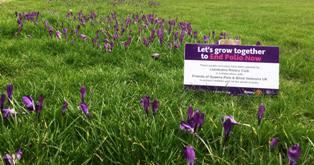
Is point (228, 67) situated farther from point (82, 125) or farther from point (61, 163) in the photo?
point (61, 163)

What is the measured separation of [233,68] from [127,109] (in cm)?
136

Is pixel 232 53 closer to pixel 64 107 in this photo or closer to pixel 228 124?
pixel 228 124

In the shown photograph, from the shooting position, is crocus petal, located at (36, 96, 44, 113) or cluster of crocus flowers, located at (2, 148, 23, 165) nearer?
cluster of crocus flowers, located at (2, 148, 23, 165)

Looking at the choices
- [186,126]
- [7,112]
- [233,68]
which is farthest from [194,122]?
[233,68]

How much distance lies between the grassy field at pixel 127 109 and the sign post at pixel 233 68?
0.44ft

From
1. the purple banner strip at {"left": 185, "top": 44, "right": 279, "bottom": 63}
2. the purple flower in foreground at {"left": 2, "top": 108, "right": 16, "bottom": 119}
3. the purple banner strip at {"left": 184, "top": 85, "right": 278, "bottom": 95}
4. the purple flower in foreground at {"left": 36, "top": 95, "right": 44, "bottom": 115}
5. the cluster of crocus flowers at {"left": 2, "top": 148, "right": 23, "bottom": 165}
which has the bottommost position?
the purple banner strip at {"left": 184, "top": 85, "right": 278, "bottom": 95}

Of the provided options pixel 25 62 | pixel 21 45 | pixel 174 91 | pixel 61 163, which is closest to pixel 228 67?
pixel 174 91

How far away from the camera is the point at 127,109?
293 cm

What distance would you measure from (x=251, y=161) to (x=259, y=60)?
1.70 m

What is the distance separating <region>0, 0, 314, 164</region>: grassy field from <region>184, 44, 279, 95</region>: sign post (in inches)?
5.3

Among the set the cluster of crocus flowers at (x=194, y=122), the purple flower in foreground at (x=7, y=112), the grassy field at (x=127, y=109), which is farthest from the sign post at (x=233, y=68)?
the purple flower in foreground at (x=7, y=112)

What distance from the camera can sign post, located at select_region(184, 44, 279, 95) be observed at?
11.8 ft

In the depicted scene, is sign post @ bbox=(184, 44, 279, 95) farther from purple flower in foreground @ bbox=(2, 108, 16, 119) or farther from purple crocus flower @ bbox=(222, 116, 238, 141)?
purple flower in foreground @ bbox=(2, 108, 16, 119)

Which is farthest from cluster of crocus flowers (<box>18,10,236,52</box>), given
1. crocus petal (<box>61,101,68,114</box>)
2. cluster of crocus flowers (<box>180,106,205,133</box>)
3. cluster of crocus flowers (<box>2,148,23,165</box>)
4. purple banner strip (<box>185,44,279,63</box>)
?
cluster of crocus flowers (<box>2,148,23,165</box>)
